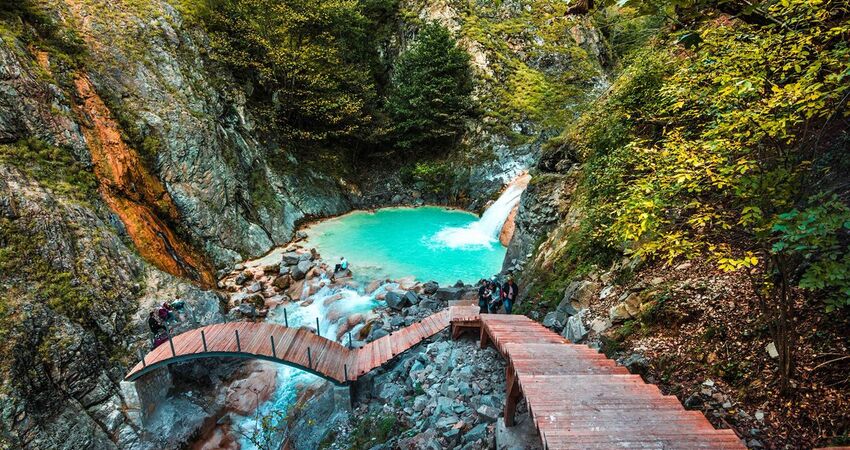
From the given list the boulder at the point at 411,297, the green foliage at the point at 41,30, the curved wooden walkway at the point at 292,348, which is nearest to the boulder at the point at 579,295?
the curved wooden walkway at the point at 292,348

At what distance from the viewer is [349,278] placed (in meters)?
17.0

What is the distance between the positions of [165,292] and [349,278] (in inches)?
276

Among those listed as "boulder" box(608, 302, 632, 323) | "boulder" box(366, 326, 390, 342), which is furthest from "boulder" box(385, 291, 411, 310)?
"boulder" box(608, 302, 632, 323)

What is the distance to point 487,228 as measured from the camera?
74.9 feet

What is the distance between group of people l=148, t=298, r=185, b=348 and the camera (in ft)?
35.8

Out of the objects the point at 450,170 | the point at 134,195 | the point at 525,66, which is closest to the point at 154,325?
the point at 134,195

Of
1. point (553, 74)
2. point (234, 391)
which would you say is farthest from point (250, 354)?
point (553, 74)

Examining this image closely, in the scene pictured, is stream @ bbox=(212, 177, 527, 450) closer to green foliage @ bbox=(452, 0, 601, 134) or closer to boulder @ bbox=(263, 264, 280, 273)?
boulder @ bbox=(263, 264, 280, 273)

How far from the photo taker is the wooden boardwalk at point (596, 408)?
3400 millimetres

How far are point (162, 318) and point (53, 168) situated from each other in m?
6.44

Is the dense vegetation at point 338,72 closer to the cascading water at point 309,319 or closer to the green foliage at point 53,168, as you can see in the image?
the green foliage at point 53,168

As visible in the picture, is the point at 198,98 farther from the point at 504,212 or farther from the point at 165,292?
the point at 504,212

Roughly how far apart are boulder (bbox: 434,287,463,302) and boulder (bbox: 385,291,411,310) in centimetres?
133

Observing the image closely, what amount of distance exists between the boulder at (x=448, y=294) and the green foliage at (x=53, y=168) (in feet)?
42.2
